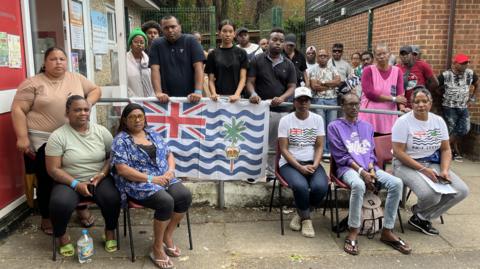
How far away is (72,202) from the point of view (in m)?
3.65

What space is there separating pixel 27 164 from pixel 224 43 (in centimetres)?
244

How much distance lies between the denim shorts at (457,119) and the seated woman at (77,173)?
5870 mm

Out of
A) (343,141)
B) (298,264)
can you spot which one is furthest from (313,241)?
(343,141)

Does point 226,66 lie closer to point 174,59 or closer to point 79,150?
point 174,59

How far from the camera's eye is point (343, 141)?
4355 millimetres

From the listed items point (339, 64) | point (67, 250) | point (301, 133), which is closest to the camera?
point (67, 250)

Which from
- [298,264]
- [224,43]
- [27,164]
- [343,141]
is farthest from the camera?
[224,43]

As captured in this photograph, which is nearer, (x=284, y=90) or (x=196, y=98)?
(x=196, y=98)

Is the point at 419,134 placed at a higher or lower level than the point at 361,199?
higher

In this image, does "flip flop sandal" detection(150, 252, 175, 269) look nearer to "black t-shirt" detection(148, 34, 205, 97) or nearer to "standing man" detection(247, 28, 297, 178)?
"standing man" detection(247, 28, 297, 178)

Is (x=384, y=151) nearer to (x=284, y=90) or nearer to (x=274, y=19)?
(x=284, y=90)

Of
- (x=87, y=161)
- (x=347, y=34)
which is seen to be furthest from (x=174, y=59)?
(x=347, y=34)

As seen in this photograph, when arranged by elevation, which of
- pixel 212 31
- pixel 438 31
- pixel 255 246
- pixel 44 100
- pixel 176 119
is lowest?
pixel 255 246

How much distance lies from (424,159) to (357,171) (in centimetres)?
78
